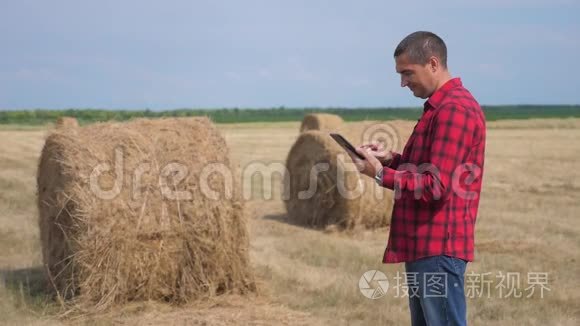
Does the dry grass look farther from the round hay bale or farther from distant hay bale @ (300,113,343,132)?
distant hay bale @ (300,113,343,132)

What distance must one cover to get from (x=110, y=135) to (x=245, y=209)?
1.50 meters

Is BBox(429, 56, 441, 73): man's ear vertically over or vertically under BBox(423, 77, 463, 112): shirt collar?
over

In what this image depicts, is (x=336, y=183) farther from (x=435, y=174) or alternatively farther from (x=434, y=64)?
(x=435, y=174)

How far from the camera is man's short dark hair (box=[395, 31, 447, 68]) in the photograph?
328cm

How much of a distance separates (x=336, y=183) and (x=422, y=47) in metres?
8.42

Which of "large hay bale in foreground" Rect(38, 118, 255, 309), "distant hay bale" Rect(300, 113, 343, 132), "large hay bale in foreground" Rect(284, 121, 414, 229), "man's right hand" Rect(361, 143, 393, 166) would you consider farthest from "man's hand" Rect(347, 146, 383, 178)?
"distant hay bale" Rect(300, 113, 343, 132)

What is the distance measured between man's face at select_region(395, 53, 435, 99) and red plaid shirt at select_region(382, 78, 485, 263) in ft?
0.17

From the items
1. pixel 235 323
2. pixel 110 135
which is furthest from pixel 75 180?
pixel 235 323

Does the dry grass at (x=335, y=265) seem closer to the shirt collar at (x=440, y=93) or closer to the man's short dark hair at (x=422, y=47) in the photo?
the shirt collar at (x=440, y=93)

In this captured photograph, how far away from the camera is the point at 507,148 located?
25.8 metres

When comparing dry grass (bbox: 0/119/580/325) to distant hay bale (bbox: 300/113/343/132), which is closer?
dry grass (bbox: 0/119/580/325)

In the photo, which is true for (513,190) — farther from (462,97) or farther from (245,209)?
(462,97)

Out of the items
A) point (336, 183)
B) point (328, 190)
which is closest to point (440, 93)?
point (336, 183)

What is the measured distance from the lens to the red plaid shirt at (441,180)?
3.17m
